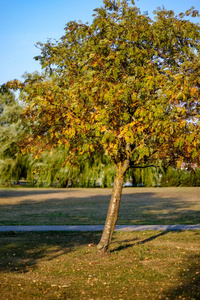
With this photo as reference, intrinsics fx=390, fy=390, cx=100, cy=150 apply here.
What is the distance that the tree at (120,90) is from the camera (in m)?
7.01

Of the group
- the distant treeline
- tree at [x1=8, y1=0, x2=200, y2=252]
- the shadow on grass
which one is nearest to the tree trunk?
tree at [x1=8, y1=0, x2=200, y2=252]

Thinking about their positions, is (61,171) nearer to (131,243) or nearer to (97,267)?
(131,243)

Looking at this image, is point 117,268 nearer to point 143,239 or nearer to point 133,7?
Result: point 143,239

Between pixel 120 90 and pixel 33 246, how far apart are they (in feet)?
14.3

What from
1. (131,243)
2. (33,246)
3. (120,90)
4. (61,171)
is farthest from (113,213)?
(61,171)

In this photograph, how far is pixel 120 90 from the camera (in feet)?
23.5

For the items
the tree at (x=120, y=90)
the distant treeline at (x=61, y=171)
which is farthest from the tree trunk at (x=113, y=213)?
the distant treeline at (x=61, y=171)

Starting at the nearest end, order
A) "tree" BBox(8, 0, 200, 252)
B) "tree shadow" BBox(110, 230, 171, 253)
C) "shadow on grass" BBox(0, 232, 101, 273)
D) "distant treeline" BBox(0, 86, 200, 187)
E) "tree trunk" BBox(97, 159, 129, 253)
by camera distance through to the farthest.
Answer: "tree" BBox(8, 0, 200, 252) → "shadow on grass" BBox(0, 232, 101, 273) → "tree trunk" BBox(97, 159, 129, 253) → "tree shadow" BBox(110, 230, 171, 253) → "distant treeline" BBox(0, 86, 200, 187)

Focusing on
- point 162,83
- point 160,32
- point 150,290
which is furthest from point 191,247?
point 160,32

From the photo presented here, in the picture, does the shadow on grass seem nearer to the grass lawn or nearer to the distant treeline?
the grass lawn

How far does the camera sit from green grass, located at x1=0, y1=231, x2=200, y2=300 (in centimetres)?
597

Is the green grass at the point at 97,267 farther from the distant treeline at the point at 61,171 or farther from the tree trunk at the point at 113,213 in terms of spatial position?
the distant treeline at the point at 61,171

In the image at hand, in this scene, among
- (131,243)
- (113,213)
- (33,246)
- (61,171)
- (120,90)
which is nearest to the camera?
(120,90)

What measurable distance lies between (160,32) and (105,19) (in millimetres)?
1202
